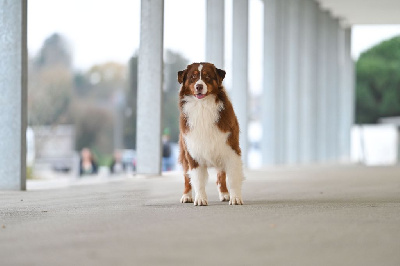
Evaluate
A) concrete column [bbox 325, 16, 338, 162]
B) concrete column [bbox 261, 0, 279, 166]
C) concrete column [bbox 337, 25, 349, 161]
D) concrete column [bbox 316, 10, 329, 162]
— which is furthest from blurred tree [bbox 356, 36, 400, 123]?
concrete column [bbox 261, 0, 279, 166]

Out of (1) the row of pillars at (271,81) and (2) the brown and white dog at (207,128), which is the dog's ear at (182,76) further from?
(1) the row of pillars at (271,81)

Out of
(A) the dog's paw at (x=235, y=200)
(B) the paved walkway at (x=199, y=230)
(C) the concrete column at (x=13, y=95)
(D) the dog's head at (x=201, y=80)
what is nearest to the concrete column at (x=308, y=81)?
(C) the concrete column at (x=13, y=95)

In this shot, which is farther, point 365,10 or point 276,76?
point 365,10

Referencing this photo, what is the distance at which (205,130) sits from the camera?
532 cm

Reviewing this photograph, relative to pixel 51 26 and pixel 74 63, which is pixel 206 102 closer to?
pixel 51 26

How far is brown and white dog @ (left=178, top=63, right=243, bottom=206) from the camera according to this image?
17.3ft

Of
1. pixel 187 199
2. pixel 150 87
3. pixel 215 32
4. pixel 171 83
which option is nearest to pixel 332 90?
pixel 171 83

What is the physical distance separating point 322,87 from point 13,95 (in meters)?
15.6

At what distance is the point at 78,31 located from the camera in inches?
1075

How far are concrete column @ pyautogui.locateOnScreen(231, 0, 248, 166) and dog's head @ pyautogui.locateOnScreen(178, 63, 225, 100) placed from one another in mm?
8611

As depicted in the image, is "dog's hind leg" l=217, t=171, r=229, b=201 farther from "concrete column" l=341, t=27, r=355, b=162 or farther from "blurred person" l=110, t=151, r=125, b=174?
"concrete column" l=341, t=27, r=355, b=162

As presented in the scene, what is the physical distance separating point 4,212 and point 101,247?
74.7 inches

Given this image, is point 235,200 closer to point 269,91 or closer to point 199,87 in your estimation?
point 199,87

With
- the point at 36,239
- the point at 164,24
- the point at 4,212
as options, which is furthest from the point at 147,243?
the point at 164,24
